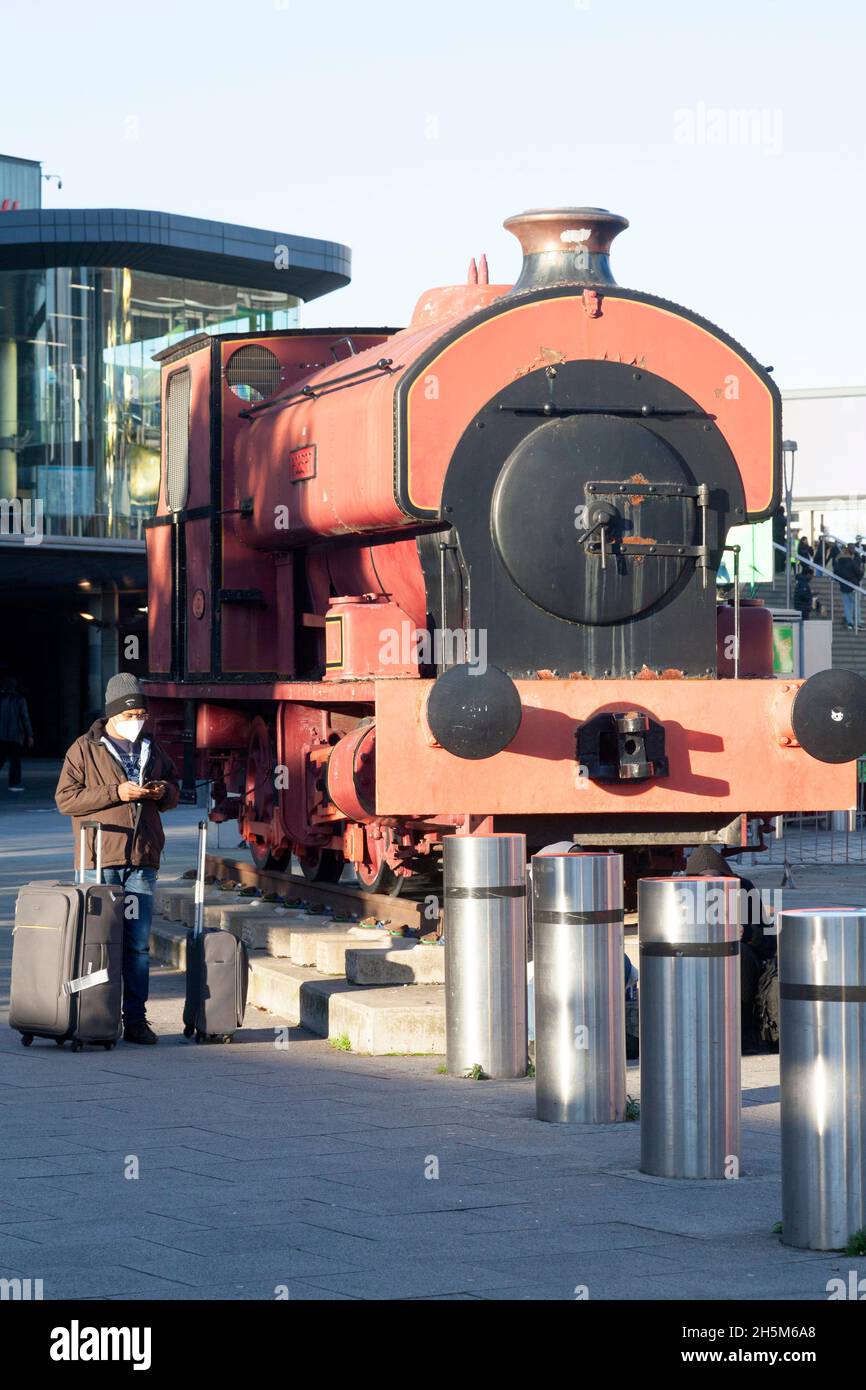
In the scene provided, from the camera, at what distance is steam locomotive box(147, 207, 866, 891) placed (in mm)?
9922

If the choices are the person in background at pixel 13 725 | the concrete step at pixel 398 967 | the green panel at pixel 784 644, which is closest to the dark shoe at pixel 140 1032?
the concrete step at pixel 398 967

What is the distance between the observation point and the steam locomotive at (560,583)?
9922 millimetres

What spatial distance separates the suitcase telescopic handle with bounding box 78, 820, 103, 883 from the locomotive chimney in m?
3.75

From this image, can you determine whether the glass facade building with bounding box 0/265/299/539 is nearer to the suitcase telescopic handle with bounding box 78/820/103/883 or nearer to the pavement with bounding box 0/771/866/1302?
the suitcase telescopic handle with bounding box 78/820/103/883

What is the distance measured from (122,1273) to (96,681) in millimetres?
34608

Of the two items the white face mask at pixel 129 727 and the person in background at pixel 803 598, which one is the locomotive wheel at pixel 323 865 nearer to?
the white face mask at pixel 129 727

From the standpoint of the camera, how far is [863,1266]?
5.81 metres

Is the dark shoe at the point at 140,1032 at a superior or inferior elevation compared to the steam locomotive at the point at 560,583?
inferior

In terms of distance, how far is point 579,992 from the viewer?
809 cm

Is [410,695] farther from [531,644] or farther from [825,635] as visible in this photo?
[825,635]

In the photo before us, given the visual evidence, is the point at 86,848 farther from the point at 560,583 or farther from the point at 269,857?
the point at 269,857

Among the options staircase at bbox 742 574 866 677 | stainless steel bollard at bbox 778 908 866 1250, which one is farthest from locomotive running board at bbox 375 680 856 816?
staircase at bbox 742 574 866 677

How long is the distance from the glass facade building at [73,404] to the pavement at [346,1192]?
2777cm

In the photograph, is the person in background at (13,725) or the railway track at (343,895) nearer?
the railway track at (343,895)
